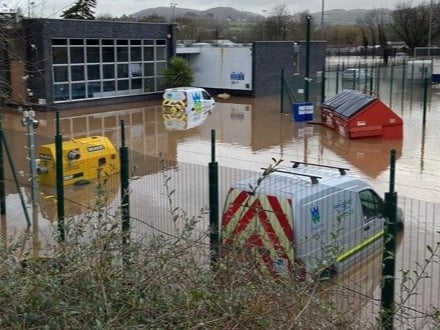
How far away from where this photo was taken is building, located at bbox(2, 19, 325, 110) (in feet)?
99.7

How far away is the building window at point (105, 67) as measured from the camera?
31250 mm

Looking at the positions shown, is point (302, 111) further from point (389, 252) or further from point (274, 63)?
point (389, 252)

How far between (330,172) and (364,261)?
178 centimetres

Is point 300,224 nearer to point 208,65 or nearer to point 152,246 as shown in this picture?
point 152,246

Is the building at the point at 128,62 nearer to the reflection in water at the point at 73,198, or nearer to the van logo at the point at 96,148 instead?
the van logo at the point at 96,148

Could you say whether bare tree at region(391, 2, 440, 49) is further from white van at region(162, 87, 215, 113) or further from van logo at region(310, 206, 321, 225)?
van logo at region(310, 206, 321, 225)

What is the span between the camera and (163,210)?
32.6 feet

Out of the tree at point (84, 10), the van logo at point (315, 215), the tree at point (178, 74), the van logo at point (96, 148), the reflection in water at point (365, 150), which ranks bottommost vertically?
the reflection in water at point (365, 150)

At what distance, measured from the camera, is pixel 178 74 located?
34812 millimetres

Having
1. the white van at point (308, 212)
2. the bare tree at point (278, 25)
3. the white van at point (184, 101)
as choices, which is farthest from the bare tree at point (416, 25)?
the white van at point (308, 212)

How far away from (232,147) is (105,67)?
49.3 ft

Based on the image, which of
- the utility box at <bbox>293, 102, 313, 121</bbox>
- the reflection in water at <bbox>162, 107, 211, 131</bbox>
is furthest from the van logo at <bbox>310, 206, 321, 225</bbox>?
the utility box at <bbox>293, 102, 313, 121</bbox>

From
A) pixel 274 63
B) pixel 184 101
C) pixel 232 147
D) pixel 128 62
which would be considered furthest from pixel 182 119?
pixel 274 63

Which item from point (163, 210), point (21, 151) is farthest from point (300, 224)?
point (21, 151)
